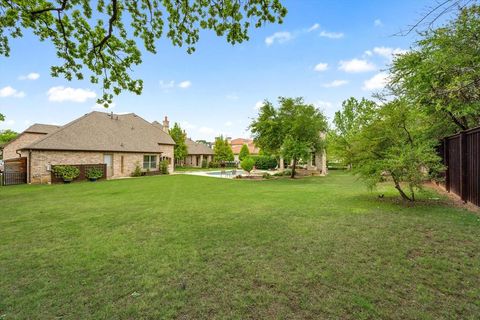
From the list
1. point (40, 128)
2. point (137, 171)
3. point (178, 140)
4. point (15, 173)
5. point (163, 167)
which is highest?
point (40, 128)

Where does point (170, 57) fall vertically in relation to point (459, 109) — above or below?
above

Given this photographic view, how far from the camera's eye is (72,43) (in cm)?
493

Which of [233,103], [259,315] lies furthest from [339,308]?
[233,103]

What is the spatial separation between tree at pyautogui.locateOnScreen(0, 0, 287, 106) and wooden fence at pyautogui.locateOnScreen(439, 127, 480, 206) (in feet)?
23.2

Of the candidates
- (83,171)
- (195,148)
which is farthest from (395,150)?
(195,148)

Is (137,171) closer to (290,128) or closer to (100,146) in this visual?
(100,146)

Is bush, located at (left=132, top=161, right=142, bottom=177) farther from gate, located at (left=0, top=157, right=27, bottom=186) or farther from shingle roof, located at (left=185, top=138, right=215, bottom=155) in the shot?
shingle roof, located at (left=185, top=138, right=215, bottom=155)

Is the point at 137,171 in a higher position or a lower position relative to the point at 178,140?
lower

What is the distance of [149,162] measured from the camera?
24.5m

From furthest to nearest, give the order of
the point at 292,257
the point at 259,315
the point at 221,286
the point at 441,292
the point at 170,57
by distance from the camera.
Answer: the point at 170,57 → the point at 292,257 → the point at 221,286 → the point at 441,292 → the point at 259,315

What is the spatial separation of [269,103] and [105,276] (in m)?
17.8

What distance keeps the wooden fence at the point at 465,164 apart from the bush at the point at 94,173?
21.8 m

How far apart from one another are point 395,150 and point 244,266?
262 inches

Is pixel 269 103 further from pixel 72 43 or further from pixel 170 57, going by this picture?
pixel 72 43
